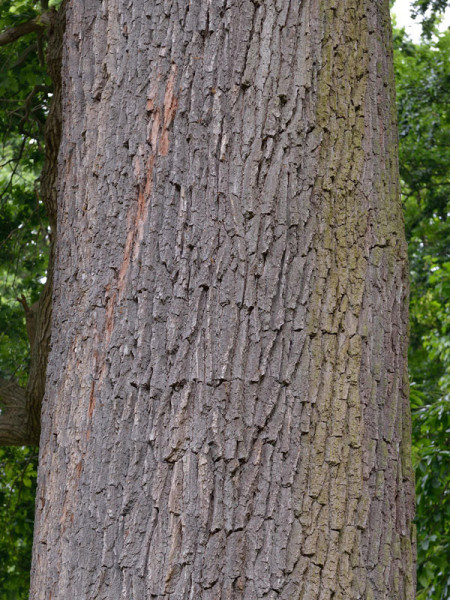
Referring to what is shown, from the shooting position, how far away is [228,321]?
4.45 feet

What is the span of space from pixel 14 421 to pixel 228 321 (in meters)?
2.29

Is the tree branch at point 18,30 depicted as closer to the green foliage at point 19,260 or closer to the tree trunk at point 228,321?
the green foliage at point 19,260

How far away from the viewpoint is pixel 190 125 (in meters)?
1.45

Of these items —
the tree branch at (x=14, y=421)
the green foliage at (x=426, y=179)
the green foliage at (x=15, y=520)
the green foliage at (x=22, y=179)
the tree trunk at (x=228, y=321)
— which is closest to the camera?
the tree trunk at (x=228, y=321)

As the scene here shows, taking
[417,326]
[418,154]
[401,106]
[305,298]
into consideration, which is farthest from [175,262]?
[417,326]

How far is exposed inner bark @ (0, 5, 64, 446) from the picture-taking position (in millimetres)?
2884

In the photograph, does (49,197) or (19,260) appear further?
(19,260)

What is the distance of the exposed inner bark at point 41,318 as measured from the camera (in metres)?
2.88

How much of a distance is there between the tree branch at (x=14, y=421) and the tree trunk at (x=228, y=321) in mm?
1896

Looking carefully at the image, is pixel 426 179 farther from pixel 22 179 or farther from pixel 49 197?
pixel 49 197

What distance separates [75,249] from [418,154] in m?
12.7

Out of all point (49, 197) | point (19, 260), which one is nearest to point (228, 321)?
point (49, 197)

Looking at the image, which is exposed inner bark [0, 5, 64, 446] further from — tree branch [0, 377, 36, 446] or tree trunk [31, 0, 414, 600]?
tree trunk [31, 0, 414, 600]

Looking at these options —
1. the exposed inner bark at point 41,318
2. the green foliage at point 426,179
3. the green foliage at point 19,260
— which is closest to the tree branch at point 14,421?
the exposed inner bark at point 41,318
